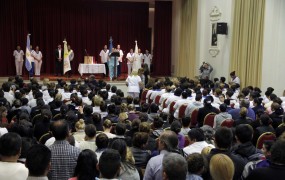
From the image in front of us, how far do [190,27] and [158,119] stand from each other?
536 inches

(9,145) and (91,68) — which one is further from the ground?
(9,145)

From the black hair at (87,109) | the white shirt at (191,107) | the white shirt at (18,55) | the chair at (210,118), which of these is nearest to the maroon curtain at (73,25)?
the white shirt at (18,55)

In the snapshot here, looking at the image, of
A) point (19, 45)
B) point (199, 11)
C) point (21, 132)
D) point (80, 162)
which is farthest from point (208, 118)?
→ point (19, 45)

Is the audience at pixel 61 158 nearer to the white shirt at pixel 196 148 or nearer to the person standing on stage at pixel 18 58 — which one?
the white shirt at pixel 196 148

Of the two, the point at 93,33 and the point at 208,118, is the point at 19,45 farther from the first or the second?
the point at 208,118

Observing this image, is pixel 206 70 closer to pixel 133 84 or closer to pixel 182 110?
pixel 133 84

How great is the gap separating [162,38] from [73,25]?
525 cm

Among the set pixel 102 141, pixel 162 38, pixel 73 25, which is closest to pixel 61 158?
pixel 102 141

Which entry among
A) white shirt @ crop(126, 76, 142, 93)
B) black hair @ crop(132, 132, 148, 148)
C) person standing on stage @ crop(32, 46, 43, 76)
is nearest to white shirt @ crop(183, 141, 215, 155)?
black hair @ crop(132, 132, 148, 148)

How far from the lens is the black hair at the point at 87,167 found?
3.48 meters

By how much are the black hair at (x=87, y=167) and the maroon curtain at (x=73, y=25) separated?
18231 mm

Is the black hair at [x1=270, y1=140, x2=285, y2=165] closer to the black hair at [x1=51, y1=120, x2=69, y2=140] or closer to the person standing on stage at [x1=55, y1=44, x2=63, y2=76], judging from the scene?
the black hair at [x1=51, y1=120, x2=69, y2=140]

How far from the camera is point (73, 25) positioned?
→ 22.6 meters

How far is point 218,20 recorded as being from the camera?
1658cm
